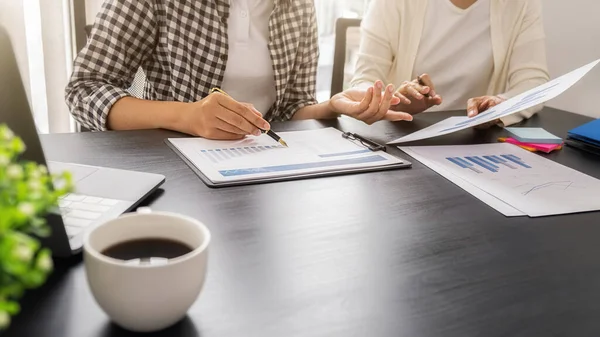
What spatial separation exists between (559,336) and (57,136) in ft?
2.49

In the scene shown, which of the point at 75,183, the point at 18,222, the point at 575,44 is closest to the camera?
the point at 18,222

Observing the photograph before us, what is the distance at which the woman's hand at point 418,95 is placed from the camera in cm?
115

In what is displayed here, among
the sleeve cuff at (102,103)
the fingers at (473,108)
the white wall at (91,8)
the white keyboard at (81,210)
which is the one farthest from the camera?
the white wall at (91,8)

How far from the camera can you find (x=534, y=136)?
3.57 feet

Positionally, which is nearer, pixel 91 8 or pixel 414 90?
pixel 414 90

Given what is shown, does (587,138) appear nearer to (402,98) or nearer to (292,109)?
(402,98)

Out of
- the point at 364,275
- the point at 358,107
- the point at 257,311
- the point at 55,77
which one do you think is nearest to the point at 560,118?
the point at 358,107

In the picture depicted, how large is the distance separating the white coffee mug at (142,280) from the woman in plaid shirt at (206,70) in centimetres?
49

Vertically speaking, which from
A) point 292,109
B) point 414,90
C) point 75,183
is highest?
point 75,183

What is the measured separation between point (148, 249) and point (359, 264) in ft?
0.71

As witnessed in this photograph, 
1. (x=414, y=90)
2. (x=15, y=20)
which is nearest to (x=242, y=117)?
(x=414, y=90)

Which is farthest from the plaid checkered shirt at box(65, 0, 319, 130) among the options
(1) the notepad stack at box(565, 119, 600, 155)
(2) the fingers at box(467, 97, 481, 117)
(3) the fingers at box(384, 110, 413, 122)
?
(1) the notepad stack at box(565, 119, 600, 155)

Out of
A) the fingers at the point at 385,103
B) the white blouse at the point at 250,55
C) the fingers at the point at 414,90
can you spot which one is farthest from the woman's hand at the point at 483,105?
the white blouse at the point at 250,55

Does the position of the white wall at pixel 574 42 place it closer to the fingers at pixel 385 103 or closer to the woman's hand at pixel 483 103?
the woman's hand at pixel 483 103
